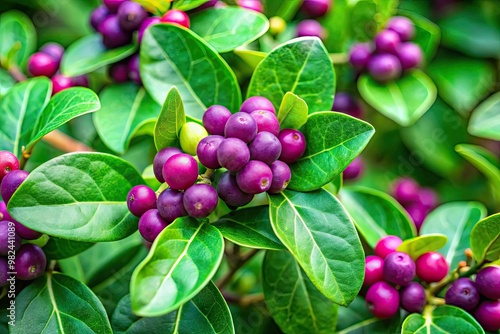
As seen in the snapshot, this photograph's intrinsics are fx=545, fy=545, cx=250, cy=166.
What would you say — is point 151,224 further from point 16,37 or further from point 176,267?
point 16,37

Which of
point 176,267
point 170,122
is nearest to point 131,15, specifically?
point 170,122

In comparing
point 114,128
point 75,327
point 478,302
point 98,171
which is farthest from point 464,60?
point 75,327

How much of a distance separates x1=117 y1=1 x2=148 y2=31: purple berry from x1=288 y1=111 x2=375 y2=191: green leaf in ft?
2.02

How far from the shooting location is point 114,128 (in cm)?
153

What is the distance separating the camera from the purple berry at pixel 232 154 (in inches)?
42.8

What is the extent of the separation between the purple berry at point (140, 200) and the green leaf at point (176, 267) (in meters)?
0.09

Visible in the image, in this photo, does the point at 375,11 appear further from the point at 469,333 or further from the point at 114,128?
the point at 469,333

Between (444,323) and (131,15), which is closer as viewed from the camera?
(444,323)

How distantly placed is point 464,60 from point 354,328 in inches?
55.5

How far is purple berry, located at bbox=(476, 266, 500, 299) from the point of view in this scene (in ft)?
4.09

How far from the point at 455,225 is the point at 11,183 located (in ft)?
3.98

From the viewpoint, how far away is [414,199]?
6.57 ft

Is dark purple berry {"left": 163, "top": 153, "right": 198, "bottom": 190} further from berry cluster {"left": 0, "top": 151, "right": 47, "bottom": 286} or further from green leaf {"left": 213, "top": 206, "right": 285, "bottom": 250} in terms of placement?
berry cluster {"left": 0, "top": 151, "right": 47, "bottom": 286}

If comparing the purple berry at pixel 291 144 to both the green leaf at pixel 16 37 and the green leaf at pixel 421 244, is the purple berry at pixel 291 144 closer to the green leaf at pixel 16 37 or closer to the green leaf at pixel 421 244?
the green leaf at pixel 421 244
